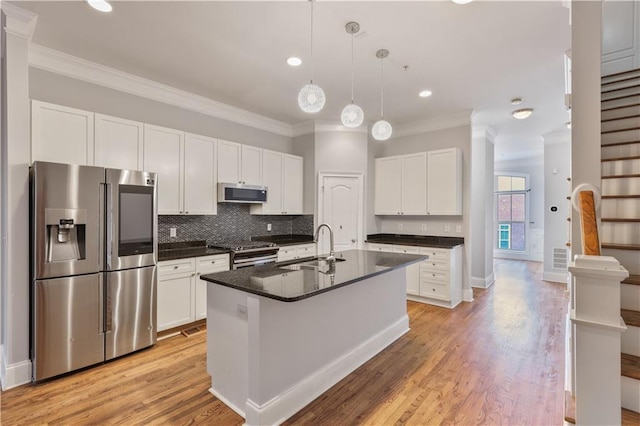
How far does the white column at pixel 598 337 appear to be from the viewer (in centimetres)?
114

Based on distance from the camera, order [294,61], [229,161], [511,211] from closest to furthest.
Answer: [294,61], [229,161], [511,211]

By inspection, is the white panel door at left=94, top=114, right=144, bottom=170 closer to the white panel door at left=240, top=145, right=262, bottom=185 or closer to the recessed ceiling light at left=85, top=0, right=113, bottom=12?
the recessed ceiling light at left=85, top=0, right=113, bottom=12

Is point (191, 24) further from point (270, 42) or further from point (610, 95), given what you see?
point (610, 95)

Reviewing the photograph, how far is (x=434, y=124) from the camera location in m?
5.28

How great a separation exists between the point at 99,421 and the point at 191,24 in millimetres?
3166

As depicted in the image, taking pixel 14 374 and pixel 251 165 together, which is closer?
pixel 14 374

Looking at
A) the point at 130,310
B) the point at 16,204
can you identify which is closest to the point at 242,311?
the point at 130,310

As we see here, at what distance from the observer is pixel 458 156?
486 centimetres

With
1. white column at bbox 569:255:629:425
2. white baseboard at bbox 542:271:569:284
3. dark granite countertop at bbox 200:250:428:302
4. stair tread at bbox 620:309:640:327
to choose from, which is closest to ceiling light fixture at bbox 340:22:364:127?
dark granite countertop at bbox 200:250:428:302

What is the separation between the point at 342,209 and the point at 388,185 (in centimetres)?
100

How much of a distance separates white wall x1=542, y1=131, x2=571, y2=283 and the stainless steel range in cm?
589

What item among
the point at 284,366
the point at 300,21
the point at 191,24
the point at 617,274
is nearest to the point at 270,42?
the point at 300,21

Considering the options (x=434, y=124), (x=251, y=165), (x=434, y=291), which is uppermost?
(x=434, y=124)

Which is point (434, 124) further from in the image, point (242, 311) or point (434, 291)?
Answer: point (242, 311)
